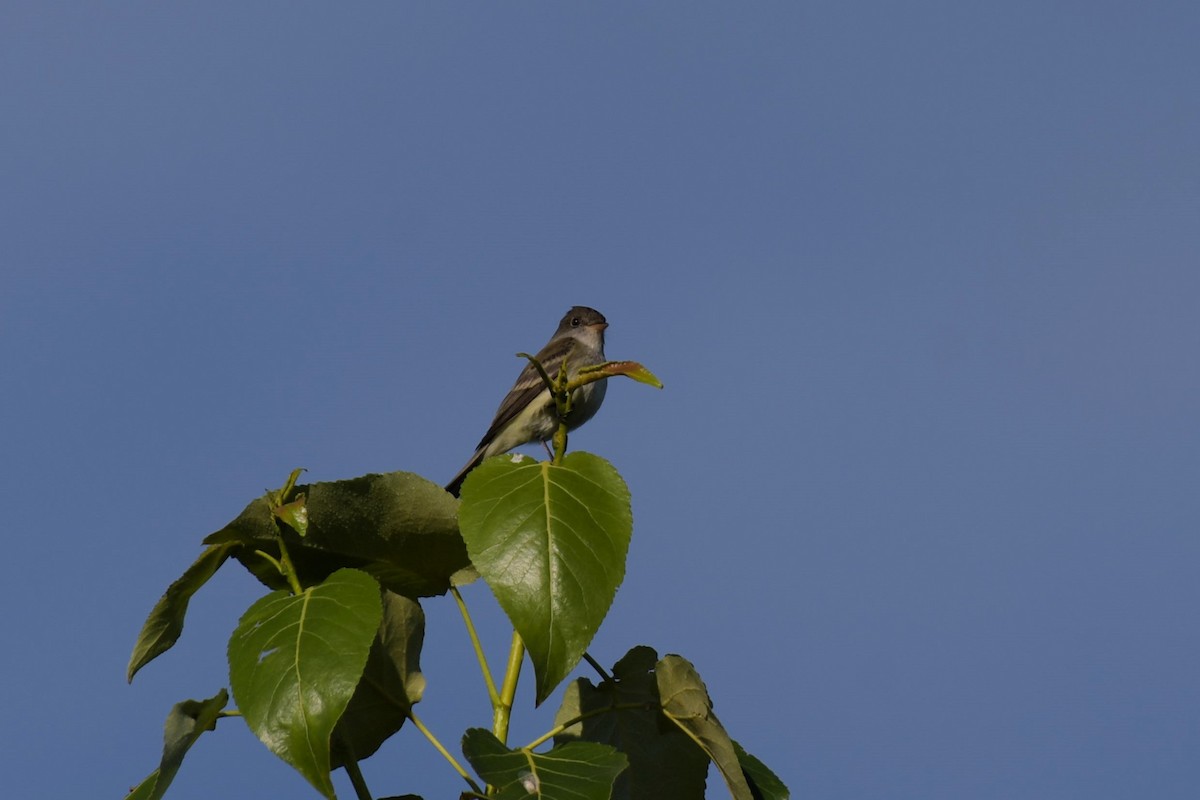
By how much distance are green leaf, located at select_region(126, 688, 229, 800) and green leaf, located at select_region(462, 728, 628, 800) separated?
681 mm

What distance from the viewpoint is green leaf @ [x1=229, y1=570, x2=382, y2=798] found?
93.3 inches

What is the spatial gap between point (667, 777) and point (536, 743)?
0.61m

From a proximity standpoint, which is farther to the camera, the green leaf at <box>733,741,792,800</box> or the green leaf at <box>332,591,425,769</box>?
the green leaf at <box>733,741,792,800</box>

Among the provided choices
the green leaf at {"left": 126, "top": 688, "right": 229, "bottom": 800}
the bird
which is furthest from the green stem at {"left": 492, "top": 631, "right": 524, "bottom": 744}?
the bird

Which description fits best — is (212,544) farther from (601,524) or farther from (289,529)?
(601,524)

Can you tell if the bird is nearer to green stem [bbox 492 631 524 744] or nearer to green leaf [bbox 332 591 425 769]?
green leaf [bbox 332 591 425 769]

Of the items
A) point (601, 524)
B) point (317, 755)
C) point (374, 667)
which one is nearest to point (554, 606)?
point (601, 524)

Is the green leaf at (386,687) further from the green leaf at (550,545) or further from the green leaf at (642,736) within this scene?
the green leaf at (550,545)

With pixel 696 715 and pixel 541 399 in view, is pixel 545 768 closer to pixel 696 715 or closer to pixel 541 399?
pixel 696 715

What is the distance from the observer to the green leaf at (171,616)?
3098 millimetres

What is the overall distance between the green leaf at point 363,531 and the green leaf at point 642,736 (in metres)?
0.52

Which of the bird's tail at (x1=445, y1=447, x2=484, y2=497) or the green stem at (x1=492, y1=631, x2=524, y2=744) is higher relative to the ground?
the bird's tail at (x1=445, y1=447, x2=484, y2=497)

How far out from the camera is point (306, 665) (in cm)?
246

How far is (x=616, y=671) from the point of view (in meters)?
3.28
